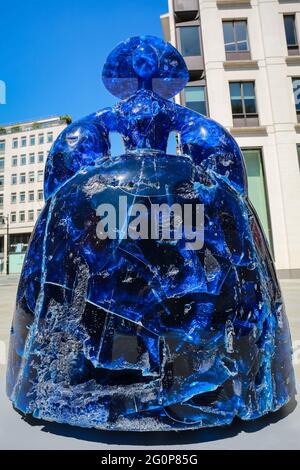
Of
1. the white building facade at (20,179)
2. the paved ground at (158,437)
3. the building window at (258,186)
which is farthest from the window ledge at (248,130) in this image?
the white building facade at (20,179)

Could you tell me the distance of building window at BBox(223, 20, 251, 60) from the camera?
1534 centimetres

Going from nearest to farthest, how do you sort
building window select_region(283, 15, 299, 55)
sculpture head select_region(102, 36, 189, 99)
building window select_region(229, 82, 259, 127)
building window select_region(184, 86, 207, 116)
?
sculpture head select_region(102, 36, 189, 99), building window select_region(229, 82, 259, 127), building window select_region(283, 15, 299, 55), building window select_region(184, 86, 207, 116)

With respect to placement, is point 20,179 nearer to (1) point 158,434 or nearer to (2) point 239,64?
(2) point 239,64

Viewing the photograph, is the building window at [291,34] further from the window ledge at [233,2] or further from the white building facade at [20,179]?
the white building facade at [20,179]

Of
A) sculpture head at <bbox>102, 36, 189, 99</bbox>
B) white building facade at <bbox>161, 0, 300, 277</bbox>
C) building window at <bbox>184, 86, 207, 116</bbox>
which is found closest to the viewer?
sculpture head at <bbox>102, 36, 189, 99</bbox>

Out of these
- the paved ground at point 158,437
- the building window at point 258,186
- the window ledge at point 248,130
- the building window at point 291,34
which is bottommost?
the paved ground at point 158,437

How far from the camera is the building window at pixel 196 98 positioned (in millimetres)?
15320

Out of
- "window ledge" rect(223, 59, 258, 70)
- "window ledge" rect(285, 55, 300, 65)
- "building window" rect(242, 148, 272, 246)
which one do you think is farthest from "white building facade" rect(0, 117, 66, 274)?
"window ledge" rect(285, 55, 300, 65)

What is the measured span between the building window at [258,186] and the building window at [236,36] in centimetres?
460

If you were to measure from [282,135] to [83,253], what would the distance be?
14990 millimetres

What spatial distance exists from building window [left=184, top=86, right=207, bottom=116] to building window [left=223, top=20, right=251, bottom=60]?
213cm

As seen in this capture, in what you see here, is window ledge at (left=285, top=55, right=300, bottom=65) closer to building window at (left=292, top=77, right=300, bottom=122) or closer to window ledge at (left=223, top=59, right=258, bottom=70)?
building window at (left=292, top=77, right=300, bottom=122)

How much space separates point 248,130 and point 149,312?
48.1ft
